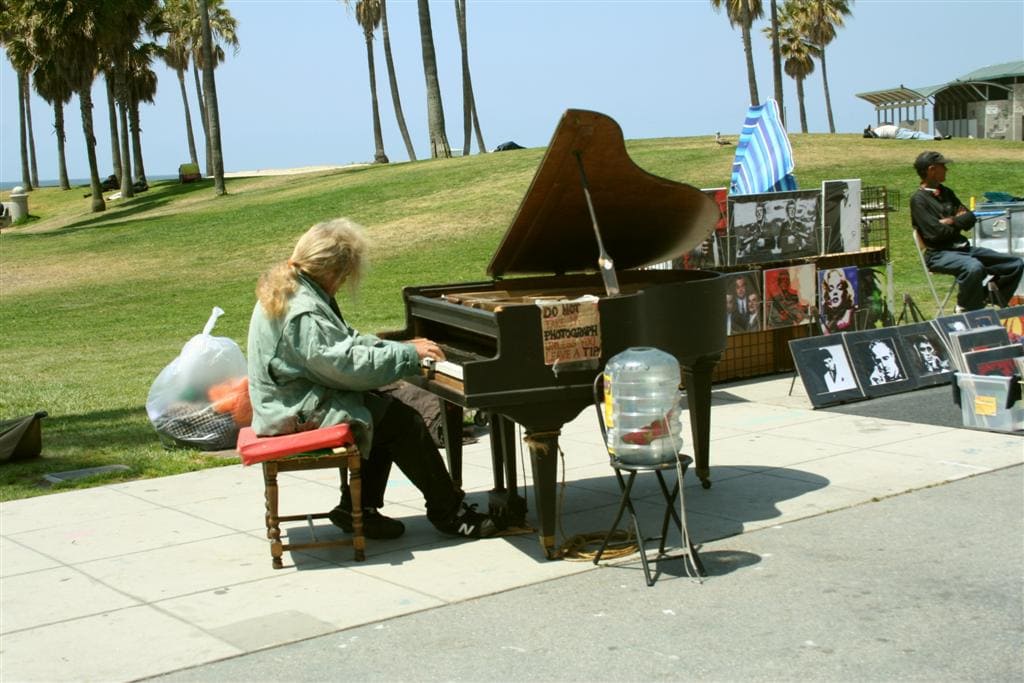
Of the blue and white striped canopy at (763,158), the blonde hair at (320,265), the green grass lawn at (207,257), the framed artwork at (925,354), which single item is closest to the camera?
the blonde hair at (320,265)

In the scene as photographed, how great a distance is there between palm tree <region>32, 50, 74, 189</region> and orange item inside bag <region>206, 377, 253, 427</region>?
35.4 meters

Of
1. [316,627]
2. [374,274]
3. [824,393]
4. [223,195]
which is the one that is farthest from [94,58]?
[316,627]

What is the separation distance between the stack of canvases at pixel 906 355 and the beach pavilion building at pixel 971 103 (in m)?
39.5

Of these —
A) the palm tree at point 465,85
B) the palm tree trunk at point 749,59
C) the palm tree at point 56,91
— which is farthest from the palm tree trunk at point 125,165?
the palm tree trunk at point 749,59

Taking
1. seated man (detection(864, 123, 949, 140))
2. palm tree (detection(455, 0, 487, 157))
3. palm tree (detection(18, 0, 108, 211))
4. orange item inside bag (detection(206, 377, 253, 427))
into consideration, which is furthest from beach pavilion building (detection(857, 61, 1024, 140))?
orange item inside bag (detection(206, 377, 253, 427))

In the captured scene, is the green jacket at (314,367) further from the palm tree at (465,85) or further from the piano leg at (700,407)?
the palm tree at (465,85)

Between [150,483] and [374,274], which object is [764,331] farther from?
[374,274]

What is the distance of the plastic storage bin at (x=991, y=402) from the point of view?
820 cm

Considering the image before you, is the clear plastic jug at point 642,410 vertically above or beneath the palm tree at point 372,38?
beneath

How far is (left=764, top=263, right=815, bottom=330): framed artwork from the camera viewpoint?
1061 centimetres

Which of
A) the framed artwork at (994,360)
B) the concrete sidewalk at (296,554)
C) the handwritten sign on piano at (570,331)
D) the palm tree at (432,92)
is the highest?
the palm tree at (432,92)

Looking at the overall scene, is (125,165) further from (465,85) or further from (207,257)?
(207,257)

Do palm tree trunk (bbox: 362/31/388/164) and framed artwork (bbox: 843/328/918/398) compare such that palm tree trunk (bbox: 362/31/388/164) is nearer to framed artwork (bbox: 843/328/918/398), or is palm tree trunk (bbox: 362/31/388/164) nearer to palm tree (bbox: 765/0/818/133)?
palm tree (bbox: 765/0/818/133)

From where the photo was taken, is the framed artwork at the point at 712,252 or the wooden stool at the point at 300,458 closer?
the wooden stool at the point at 300,458
